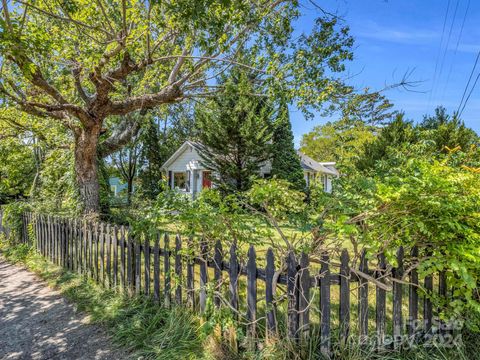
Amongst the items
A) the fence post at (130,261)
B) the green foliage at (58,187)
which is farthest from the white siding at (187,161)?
the fence post at (130,261)

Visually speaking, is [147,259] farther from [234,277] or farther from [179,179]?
[179,179]

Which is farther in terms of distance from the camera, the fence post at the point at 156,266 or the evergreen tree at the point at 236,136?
the evergreen tree at the point at 236,136

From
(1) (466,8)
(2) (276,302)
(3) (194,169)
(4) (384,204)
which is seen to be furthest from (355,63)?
(3) (194,169)

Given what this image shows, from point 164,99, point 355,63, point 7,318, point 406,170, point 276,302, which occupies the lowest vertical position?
point 7,318

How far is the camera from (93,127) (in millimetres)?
7062

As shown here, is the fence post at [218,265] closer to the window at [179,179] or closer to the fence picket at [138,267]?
the fence picket at [138,267]

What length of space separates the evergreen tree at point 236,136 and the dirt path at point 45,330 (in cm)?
942

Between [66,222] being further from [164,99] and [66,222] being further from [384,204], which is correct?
[384,204]

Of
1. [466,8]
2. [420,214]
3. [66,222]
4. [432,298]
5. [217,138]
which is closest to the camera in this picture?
[420,214]

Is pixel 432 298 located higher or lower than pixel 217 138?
lower

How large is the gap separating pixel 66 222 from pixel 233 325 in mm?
4394

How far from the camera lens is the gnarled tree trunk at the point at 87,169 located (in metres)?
7.29

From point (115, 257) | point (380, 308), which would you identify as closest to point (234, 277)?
point (380, 308)

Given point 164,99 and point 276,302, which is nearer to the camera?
point 276,302
